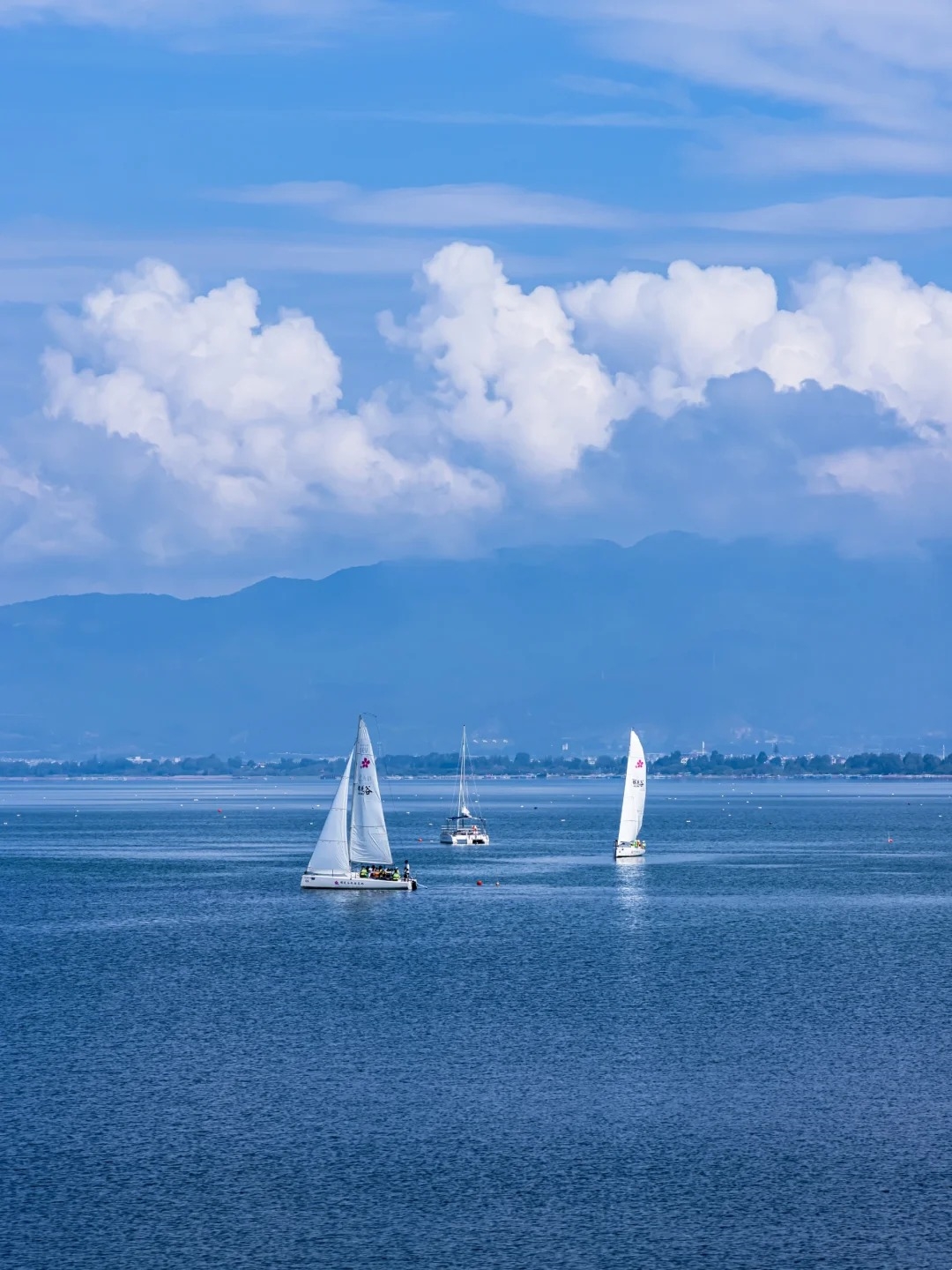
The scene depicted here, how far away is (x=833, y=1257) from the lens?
4322 cm

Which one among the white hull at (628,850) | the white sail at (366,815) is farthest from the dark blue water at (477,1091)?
the white hull at (628,850)

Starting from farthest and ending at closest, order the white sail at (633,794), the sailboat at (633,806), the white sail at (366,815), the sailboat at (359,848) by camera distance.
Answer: the sailboat at (633,806)
the white sail at (633,794)
the sailboat at (359,848)
the white sail at (366,815)

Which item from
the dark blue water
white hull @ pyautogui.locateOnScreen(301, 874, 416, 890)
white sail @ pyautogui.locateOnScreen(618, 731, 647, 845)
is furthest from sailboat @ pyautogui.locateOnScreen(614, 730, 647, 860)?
the dark blue water

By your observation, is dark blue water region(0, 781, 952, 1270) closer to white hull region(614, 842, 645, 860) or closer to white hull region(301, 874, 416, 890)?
white hull region(301, 874, 416, 890)

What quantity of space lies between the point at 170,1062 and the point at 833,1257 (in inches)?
1130

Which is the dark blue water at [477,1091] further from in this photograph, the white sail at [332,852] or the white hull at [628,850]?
the white hull at [628,850]

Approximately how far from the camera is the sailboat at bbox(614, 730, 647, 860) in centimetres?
16150

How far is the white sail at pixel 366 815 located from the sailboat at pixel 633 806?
3487cm

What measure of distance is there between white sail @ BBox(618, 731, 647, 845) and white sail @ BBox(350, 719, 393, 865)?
32.5 metres

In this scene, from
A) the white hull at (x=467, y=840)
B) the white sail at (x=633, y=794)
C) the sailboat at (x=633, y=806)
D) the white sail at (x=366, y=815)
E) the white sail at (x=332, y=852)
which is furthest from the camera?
the white hull at (x=467, y=840)

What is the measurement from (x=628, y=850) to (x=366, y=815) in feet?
150

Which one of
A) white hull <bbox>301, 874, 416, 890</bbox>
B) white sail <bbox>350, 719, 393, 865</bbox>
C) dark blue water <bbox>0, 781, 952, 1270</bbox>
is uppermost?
white sail <bbox>350, 719, 393, 865</bbox>

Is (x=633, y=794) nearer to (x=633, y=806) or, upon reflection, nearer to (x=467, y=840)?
(x=633, y=806)

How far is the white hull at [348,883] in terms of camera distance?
13025cm
